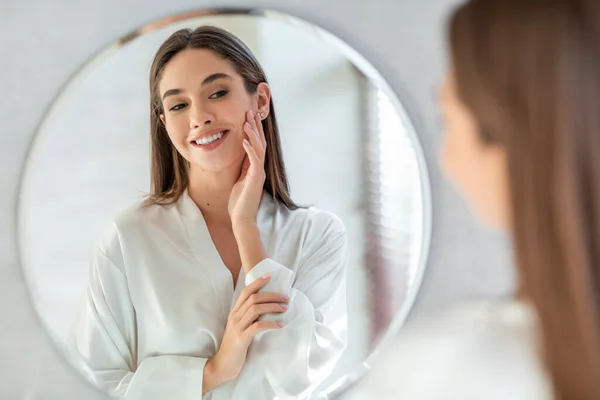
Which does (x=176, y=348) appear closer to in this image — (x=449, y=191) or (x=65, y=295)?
(x=65, y=295)

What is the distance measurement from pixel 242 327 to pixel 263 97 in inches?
11.8

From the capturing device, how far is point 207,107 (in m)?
0.93

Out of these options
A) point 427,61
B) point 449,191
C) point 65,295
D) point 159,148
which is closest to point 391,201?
point 449,191

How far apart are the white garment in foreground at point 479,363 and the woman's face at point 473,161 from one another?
9 centimetres

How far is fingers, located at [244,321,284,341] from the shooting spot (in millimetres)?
922

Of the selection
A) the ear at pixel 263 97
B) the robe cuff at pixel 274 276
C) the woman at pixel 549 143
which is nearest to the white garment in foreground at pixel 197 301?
the robe cuff at pixel 274 276

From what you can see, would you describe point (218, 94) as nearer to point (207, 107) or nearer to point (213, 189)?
point (207, 107)

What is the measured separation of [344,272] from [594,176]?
1.61 feet

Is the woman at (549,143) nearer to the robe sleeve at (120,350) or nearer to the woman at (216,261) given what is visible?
the woman at (216,261)

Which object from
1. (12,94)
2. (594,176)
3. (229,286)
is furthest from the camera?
(12,94)

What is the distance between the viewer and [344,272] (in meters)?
0.95

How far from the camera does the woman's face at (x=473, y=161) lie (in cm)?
60

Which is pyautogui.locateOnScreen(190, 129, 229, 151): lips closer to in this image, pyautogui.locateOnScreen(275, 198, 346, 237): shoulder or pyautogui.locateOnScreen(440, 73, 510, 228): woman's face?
pyautogui.locateOnScreen(275, 198, 346, 237): shoulder

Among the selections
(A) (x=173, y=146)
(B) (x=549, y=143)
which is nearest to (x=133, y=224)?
(A) (x=173, y=146)
